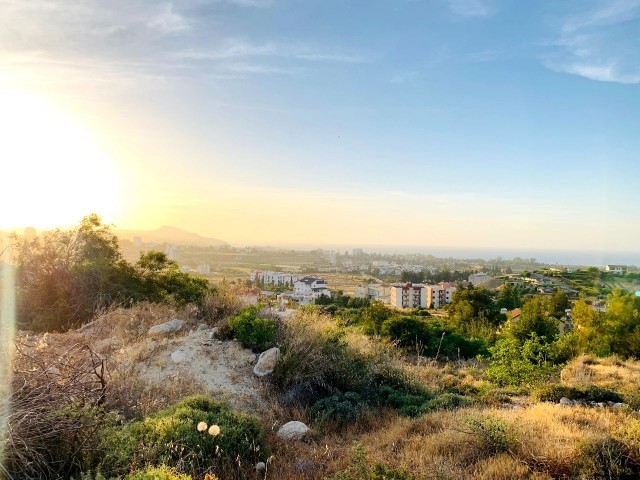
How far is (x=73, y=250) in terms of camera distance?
11039 mm

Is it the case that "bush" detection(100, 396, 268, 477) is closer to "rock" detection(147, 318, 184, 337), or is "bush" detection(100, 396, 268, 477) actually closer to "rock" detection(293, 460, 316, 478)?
"rock" detection(293, 460, 316, 478)

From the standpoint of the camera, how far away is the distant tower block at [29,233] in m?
10.9

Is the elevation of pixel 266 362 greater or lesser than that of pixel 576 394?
greater

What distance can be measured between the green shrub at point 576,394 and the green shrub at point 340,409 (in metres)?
3.21

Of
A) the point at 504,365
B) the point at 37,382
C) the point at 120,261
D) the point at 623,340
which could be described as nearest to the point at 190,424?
the point at 37,382

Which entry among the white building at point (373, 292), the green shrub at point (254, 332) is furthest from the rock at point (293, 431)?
the white building at point (373, 292)

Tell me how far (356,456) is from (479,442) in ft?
5.08

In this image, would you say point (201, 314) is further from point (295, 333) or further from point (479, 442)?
point (479, 442)

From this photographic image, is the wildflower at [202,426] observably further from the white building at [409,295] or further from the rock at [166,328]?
the white building at [409,295]

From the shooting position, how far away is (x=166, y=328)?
308 inches

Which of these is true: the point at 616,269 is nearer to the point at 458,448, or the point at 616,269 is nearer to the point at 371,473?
the point at 458,448

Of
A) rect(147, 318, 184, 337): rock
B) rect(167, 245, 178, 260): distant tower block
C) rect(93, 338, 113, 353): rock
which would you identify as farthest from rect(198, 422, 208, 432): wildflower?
rect(167, 245, 178, 260): distant tower block

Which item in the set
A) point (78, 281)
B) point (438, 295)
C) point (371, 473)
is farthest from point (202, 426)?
point (438, 295)

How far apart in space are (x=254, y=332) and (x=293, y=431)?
2.32 metres
